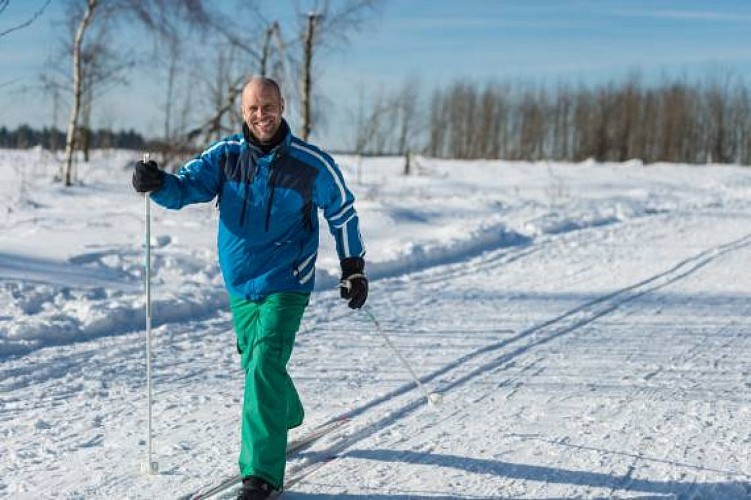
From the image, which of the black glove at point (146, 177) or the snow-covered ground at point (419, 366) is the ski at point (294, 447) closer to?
the snow-covered ground at point (419, 366)

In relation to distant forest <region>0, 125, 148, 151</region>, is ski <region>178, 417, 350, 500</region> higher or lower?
lower

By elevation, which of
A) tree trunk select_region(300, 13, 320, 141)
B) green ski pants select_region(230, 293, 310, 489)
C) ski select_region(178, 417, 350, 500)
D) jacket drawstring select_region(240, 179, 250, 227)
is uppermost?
tree trunk select_region(300, 13, 320, 141)

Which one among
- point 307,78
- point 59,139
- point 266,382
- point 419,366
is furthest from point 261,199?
point 59,139

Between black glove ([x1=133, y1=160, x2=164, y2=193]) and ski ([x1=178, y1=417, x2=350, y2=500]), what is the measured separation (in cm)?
132

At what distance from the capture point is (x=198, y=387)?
19.6 feet

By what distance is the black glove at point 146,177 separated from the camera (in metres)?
4.02

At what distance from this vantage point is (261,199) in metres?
4.13

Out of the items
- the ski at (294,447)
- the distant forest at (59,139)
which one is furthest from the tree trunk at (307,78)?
the ski at (294,447)

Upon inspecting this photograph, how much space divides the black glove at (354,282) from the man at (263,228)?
0.65 feet

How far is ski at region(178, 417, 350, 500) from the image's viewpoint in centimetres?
412

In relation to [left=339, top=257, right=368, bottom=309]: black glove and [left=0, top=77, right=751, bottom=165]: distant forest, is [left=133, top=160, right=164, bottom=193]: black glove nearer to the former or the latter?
[left=339, top=257, right=368, bottom=309]: black glove

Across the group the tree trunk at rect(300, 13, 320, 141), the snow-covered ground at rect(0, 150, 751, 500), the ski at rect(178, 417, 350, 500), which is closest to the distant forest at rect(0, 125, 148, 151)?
the tree trunk at rect(300, 13, 320, 141)

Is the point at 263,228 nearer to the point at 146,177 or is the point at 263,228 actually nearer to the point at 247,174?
the point at 247,174

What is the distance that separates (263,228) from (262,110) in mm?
507
